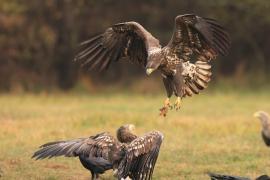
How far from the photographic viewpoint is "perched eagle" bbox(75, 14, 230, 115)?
11.9 m

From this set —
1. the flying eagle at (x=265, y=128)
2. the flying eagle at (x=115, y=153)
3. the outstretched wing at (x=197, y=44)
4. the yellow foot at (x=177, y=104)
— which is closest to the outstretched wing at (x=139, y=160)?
the flying eagle at (x=115, y=153)

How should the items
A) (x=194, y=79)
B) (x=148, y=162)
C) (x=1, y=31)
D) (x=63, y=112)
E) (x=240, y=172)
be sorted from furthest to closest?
(x=1, y=31) → (x=63, y=112) → (x=194, y=79) → (x=240, y=172) → (x=148, y=162)

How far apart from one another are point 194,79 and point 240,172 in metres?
1.75

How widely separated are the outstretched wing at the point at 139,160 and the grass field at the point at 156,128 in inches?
65.2

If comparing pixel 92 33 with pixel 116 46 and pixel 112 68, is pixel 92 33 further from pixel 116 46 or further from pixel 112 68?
pixel 116 46

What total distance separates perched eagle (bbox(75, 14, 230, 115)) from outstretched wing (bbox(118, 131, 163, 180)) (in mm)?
2302

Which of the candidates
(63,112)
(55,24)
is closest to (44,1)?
(55,24)

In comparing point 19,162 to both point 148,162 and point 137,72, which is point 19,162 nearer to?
point 148,162

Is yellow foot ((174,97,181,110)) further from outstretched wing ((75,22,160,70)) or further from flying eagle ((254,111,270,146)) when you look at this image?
flying eagle ((254,111,270,146))

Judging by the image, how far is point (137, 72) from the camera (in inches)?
1202

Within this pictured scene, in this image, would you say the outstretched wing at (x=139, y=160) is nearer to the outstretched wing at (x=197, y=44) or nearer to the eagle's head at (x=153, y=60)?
the eagle's head at (x=153, y=60)

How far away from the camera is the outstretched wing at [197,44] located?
38.7ft

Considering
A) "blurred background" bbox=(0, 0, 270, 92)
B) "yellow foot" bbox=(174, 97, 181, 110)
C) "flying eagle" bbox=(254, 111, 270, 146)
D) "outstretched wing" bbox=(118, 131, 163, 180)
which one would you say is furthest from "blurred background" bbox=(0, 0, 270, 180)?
"outstretched wing" bbox=(118, 131, 163, 180)

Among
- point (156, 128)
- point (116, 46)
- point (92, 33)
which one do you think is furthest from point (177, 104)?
point (92, 33)
